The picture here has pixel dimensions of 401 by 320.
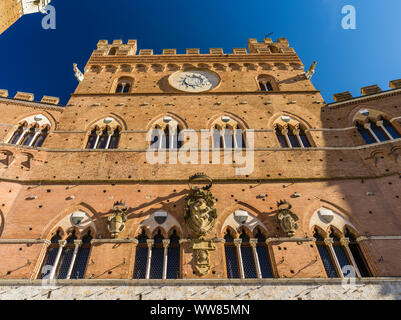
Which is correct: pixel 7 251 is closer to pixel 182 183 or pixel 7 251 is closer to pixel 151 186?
pixel 151 186

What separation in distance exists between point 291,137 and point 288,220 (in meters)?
4.09

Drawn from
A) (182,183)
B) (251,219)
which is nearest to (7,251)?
(182,183)

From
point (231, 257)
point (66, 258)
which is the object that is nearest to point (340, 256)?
point (231, 257)

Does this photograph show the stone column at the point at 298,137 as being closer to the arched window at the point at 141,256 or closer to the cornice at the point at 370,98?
the cornice at the point at 370,98

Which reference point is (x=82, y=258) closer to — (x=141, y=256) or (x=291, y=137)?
(x=141, y=256)

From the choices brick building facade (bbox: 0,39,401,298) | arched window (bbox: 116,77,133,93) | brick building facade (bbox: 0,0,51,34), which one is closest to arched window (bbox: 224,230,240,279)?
brick building facade (bbox: 0,39,401,298)

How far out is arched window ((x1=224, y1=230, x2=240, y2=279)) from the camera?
22.4 ft

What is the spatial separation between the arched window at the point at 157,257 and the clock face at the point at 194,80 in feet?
24.0

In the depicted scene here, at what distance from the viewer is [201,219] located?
7.25 meters

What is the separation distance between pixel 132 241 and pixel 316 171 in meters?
5.92

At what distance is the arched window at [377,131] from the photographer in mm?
9898

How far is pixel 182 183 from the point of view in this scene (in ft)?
28.3

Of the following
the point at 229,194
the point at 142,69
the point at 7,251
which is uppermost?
the point at 142,69
